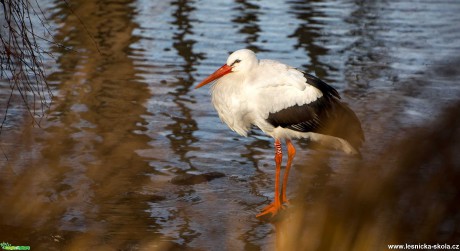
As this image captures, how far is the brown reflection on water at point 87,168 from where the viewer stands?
20.0ft

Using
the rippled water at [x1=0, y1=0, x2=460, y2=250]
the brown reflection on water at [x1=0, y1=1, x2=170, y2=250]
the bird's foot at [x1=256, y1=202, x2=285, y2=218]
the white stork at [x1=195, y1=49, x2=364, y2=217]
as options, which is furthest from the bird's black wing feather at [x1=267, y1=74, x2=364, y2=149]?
the brown reflection on water at [x1=0, y1=1, x2=170, y2=250]

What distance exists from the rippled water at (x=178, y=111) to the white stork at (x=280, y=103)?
1.25ft

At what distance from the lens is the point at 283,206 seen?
22.5 feet

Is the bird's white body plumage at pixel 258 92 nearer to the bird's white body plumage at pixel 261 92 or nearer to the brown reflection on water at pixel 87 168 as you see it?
the bird's white body plumage at pixel 261 92

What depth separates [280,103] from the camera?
23.1ft

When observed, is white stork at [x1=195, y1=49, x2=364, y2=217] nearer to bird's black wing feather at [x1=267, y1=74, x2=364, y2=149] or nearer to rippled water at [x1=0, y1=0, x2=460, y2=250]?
bird's black wing feather at [x1=267, y1=74, x2=364, y2=149]

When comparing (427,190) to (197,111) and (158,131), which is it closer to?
(158,131)

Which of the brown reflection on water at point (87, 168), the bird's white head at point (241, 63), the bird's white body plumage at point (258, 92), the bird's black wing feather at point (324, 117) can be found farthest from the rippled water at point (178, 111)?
the bird's white head at point (241, 63)

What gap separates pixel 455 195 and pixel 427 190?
10cm

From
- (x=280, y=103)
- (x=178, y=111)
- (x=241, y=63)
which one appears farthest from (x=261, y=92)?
(x=178, y=111)

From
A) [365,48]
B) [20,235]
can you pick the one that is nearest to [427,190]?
[20,235]

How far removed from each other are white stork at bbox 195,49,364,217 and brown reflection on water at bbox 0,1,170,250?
103 centimetres

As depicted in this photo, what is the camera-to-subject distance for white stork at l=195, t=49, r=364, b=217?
7012 millimetres

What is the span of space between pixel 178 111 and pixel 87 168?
2.17 meters
